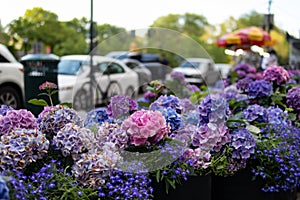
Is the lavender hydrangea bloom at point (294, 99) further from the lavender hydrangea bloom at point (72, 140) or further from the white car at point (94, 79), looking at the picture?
the white car at point (94, 79)

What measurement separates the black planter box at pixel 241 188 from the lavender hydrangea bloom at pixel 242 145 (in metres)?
0.19

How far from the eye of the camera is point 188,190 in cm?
260

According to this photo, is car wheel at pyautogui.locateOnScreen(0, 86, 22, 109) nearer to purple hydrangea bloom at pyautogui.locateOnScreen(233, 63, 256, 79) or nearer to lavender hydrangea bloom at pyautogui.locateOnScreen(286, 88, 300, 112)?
purple hydrangea bloom at pyautogui.locateOnScreen(233, 63, 256, 79)

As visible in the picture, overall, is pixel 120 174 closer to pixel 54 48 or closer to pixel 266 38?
pixel 266 38

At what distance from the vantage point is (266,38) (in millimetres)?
14234

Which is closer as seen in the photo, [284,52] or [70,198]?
[70,198]

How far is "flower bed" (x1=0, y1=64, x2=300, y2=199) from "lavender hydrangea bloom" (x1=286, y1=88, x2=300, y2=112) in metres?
0.57

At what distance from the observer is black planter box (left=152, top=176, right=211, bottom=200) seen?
2.52 m

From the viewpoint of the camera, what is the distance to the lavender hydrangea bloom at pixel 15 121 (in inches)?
98.3

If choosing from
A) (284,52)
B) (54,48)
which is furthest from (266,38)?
(284,52)

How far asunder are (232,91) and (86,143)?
2798mm

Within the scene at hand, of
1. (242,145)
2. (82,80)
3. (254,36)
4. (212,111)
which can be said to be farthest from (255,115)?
(254,36)

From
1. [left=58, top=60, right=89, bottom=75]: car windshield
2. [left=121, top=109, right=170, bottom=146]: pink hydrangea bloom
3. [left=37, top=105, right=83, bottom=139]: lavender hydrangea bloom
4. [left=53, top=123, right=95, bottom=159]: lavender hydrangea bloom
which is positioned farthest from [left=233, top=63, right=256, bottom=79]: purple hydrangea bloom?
[left=58, top=60, right=89, bottom=75]: car windshield

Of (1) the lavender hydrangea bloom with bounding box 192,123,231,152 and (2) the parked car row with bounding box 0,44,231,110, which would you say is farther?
(2) the parked car row with bounding box 0,44,231,110
